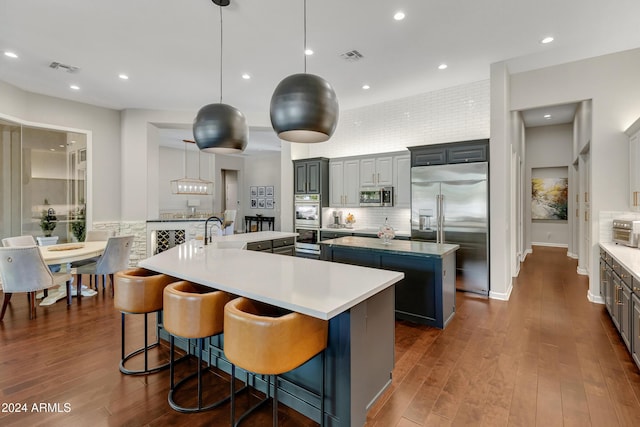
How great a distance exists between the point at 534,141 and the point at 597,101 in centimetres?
533

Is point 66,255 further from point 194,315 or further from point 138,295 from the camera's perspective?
point 194,315

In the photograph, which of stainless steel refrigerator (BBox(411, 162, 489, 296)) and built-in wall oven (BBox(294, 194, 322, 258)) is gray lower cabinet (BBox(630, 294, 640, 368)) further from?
built-in wall oven (BBox(294, 194, 322, 258))

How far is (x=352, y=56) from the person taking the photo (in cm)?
416

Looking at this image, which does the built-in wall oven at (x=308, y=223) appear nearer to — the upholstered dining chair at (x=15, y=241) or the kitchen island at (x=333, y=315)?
the kitchen island at (x=333, y=315)

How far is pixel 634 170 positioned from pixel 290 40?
448 centimetres

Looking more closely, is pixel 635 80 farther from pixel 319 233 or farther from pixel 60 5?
pixel 60 5

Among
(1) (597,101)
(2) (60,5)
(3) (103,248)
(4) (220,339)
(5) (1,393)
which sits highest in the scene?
(2) (60,5)

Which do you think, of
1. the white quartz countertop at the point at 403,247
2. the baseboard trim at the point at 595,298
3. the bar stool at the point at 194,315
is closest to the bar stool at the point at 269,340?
the bar stool at the point at 194,315

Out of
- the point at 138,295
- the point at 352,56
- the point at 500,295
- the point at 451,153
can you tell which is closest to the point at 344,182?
the point at 451,153

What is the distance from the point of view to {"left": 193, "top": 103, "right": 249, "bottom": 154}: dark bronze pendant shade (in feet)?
8.54

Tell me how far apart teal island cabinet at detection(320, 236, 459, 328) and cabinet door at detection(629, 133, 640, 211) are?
7.19ft

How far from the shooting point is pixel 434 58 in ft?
13.9

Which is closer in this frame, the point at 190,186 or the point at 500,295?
the point at 500,295

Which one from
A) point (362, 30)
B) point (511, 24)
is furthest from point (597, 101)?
point (362, 30)
